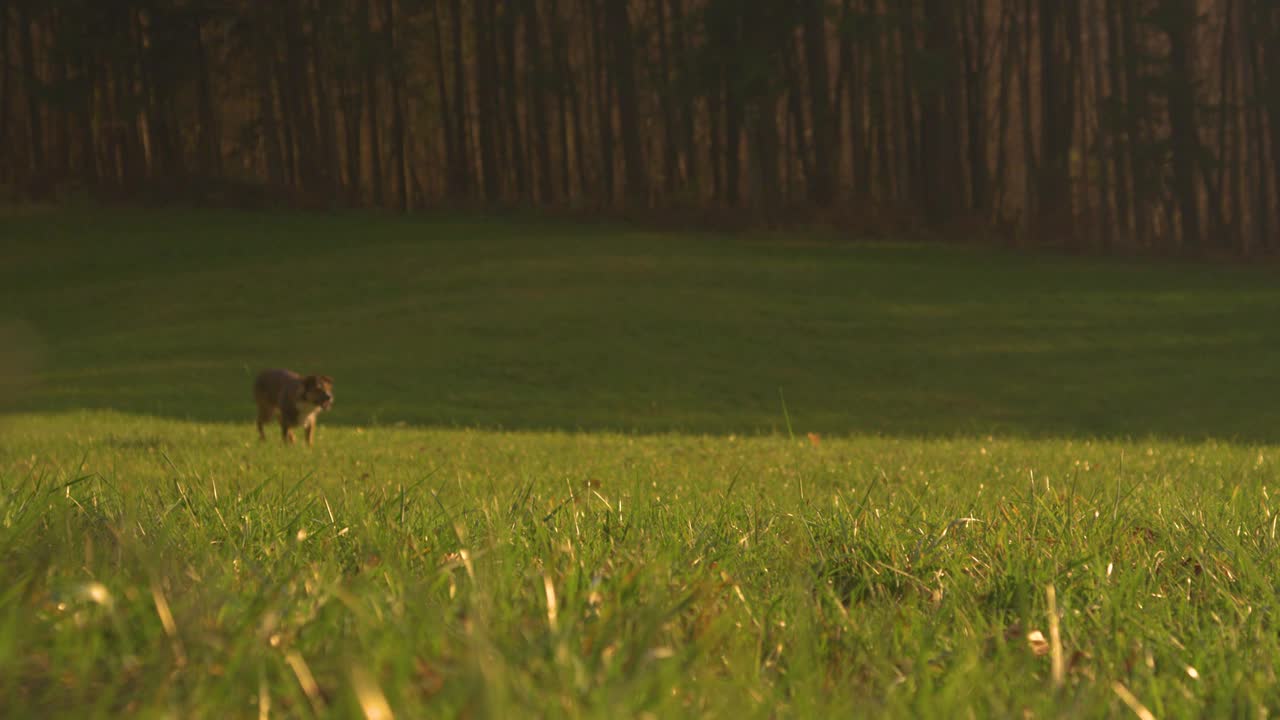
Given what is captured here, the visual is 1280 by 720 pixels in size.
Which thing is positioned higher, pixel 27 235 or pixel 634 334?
pixel 27 235

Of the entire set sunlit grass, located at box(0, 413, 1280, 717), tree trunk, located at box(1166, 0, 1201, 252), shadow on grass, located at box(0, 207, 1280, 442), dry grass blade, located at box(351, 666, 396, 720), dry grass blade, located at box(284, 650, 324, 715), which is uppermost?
tree trunk, located at box(1166, 0, 1201, 252)

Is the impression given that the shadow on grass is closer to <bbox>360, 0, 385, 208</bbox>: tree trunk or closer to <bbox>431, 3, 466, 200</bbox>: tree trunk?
<bbox>431, 3, 466, 200</bbox>: tree trunk

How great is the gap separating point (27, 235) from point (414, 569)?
38.6 m

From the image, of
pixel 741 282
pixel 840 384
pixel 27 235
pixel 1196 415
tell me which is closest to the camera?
pixel 1196 415

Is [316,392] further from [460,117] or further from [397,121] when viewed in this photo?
[397,121]

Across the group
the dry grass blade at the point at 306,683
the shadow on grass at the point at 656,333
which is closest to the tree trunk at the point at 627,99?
the shadow on grass at the point at 656,333

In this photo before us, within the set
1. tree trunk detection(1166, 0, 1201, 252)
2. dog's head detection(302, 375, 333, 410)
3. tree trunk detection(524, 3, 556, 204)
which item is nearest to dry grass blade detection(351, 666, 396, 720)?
dog's head detection(302, 375, 333, 410)

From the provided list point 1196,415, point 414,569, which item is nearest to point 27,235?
point 1196,415

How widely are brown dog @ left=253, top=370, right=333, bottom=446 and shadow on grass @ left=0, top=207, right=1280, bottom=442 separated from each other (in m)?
1.80

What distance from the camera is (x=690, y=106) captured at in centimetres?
4047

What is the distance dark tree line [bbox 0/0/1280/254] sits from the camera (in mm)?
38281

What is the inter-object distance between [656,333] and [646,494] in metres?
15.3

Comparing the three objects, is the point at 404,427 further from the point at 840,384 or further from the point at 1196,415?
the point at 1196,415

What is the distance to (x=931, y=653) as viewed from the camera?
251 centimetres
